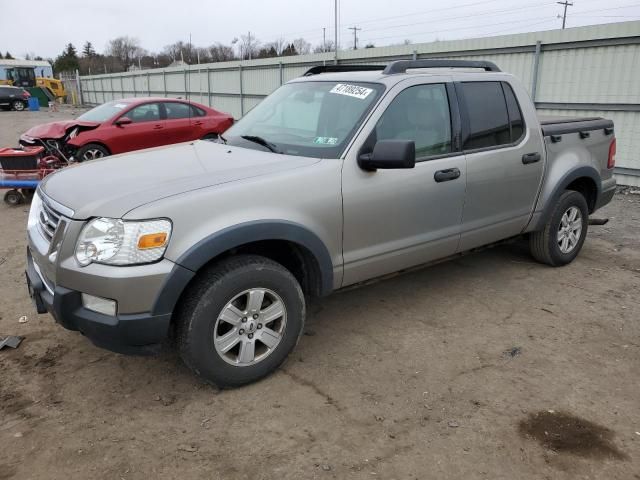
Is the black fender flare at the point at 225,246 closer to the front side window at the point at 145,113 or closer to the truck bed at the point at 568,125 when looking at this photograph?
the truck bed at the point at 568,125

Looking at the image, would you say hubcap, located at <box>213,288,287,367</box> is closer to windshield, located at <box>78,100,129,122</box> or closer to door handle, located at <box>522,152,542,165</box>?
door handle, located at <box>522,152,542,165</box>

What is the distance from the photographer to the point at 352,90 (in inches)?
149

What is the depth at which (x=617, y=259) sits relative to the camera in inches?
220

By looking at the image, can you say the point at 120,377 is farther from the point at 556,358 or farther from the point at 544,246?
the point at 544,246

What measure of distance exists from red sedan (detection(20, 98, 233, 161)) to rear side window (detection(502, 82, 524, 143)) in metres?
6.75

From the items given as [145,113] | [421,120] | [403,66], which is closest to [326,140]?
[421,120]

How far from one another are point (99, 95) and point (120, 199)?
132 feet

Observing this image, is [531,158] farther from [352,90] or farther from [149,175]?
[149,175]

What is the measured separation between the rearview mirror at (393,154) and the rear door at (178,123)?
27.5 ft

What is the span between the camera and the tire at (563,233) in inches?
197

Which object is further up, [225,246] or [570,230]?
[225,246]

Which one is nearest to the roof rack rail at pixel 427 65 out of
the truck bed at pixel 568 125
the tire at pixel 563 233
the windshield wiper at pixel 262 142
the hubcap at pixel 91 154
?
the truck bed at pixel 568 125

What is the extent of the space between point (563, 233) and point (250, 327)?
3.55 m

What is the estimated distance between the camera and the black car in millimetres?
35625
